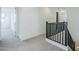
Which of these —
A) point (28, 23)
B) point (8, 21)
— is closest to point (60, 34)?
point (28, 23)

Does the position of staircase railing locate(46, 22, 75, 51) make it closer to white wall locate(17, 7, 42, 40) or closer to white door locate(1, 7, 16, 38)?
white wall locate(17, 7, 42, 40)

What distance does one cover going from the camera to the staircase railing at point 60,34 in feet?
4.55

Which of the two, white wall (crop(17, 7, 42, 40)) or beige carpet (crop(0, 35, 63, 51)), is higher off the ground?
white wall (crop(17, 7, 42, 40))

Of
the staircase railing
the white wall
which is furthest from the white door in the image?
the staircase railing

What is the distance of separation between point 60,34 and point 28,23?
432 mm

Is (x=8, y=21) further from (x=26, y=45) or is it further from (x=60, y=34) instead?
(x=60, y=34)

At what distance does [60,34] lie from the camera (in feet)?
4.71

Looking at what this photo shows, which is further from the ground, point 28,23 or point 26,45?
point 28,23

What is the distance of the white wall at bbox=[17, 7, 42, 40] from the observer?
4.52 feet

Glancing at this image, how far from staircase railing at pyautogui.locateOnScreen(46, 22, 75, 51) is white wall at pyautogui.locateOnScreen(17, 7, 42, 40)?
130 millimetres

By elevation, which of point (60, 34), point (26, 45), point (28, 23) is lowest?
point (26, 45)

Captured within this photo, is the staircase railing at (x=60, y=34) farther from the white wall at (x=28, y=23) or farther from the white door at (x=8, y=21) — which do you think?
the white door at (x=8, y=21)

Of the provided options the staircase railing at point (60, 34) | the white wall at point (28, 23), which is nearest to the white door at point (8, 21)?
the white wall at point (28, 23)
